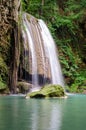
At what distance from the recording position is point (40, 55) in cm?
2966

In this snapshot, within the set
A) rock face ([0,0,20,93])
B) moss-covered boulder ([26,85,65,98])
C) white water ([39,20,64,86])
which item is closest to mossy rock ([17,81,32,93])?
rock face ([0,0,20,93])

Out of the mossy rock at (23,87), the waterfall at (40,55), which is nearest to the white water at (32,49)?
the waterfall at (40,55)

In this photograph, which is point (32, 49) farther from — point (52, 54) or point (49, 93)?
point (49, 93)

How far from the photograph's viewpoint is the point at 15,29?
1066 inches

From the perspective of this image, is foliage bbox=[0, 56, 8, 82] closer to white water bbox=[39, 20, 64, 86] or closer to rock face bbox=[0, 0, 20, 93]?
rock face bbox=[0, 0, 20, 93]

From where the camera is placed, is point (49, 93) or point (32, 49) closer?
point (49, 93)

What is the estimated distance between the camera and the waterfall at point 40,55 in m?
28.3

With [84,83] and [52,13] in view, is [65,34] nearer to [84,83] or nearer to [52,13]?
[52,13]

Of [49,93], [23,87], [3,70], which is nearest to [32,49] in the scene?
[3,70]

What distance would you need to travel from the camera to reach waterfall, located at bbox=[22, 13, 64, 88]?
28.3m

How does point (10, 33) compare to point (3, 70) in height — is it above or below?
above

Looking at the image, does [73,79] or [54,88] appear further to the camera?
[73,79]

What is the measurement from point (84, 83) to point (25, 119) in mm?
22884

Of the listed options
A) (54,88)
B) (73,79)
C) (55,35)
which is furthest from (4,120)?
(55,35)
